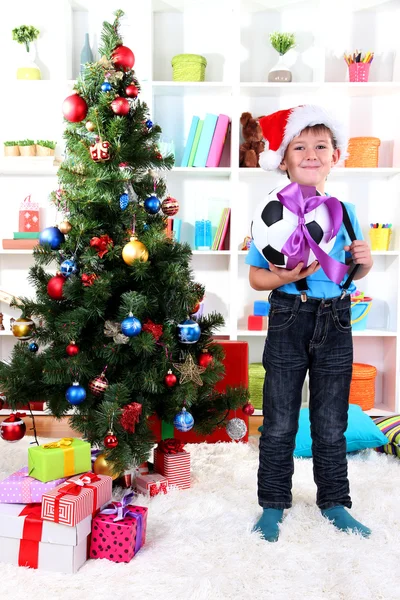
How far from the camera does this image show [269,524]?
1615 mm

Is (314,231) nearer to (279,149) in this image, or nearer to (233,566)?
(279,149)

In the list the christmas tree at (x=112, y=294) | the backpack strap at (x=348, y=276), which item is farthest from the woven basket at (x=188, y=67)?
the backpack strap at (x=348, y=276)

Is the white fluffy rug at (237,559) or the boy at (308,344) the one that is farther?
the boy at (308,344)

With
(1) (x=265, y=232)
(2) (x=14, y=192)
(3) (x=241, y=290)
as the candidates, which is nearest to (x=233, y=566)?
(1) (x=265, y=232)

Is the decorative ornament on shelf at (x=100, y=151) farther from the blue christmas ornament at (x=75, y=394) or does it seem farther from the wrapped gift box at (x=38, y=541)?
the wrapped gift box at (x=38, y=541)

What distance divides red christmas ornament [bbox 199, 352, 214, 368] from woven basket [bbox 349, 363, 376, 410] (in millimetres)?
1331

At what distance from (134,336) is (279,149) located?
2.19 ft

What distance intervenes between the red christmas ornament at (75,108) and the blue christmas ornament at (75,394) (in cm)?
82

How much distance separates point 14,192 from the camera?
3.33 metres

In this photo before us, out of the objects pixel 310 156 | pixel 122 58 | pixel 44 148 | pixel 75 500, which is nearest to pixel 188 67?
pixel 44 148

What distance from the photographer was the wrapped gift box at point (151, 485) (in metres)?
1.90

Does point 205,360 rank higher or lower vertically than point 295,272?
lower

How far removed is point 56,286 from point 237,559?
92cm

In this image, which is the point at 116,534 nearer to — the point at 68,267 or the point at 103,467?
the point at 103,467
